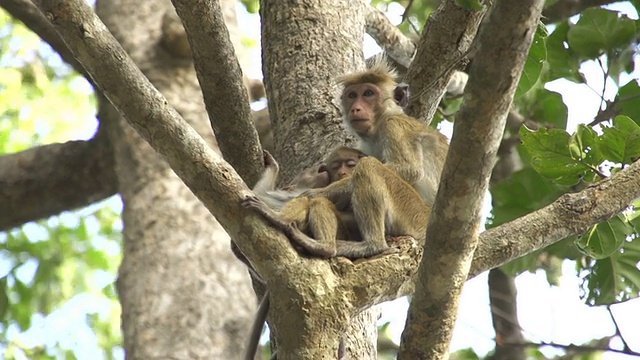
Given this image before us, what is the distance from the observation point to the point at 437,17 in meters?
5.07

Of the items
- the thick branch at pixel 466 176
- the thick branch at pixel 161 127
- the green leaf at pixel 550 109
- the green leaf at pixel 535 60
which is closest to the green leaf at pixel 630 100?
the green leaf at pixel 535 60

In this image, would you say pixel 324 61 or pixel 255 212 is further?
pixel 324 61

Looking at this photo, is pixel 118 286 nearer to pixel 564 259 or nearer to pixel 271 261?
pixel 564 259

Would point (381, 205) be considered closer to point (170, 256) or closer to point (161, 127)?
point (161, 127)

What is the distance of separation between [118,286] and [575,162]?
441 centimetres

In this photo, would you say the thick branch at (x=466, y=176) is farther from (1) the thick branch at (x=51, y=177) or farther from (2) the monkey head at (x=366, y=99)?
(1) the thick branch at (x=51, y=177)

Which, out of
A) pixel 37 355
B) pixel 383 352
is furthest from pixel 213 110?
pixel 37 355

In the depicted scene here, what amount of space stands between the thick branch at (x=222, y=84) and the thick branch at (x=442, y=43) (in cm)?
101

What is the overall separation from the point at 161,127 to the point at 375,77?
111 inches

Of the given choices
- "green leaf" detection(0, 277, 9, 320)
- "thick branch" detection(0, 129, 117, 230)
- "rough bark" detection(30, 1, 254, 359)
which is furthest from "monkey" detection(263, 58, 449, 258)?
"green leaf" detection(0, 277, 9, 320)

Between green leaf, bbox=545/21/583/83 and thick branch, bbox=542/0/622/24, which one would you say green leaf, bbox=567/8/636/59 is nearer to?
green leaf, bbox=545/21/583/83

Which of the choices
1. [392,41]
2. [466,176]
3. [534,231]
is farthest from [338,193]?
[392,41]

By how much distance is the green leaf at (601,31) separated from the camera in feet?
20.1

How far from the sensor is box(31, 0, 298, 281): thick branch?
11.4 ft
